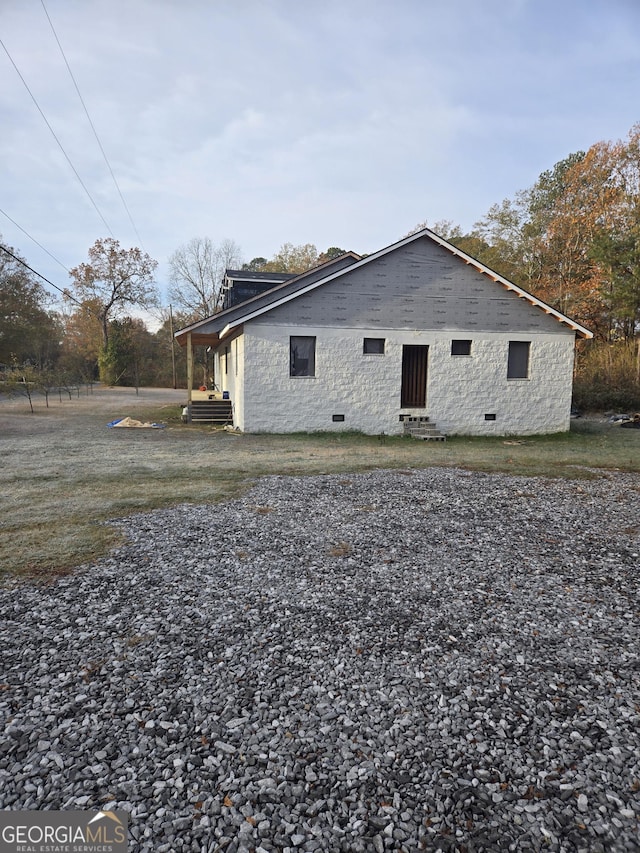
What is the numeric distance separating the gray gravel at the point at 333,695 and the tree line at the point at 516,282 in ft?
57.1

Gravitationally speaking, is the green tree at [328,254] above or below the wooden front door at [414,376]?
above

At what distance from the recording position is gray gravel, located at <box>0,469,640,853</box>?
1.89 m

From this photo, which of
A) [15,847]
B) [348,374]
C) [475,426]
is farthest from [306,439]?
[15,847]

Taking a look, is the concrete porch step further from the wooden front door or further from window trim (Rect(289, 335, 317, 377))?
window trim (Rect(289, 335, 317, 377))

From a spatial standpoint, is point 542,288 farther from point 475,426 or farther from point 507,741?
point 507,741

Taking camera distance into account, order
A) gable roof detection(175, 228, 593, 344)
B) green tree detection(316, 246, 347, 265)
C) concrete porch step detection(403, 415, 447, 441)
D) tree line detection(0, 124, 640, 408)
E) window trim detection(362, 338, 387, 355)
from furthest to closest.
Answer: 1. green tree detection(316, 246, 347, 265)
2. tree line detection(0, 124, 640, 408)
3. window trim detection(362, 338, 387, 355)
4. concrete porch step detection(403, 415, 447, 441)
5. gable roof detection(175, 228, 593, 344)

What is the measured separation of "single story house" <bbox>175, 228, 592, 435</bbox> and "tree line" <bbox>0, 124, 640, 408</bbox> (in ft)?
26.2

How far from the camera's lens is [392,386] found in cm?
1448

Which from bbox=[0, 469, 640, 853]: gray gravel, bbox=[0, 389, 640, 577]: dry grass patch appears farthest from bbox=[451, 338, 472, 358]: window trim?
bbox=[0, 469, 640, 853]: gray gravel

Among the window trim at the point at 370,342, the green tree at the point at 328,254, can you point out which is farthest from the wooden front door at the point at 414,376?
the green tree at the point at 328,254

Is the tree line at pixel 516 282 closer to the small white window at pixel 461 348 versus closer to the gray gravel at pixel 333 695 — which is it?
the small white window at pixel 461 348

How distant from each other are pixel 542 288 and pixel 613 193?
18.6 ft

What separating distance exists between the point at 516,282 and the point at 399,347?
2031cm

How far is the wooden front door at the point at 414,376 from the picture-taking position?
16688mm
